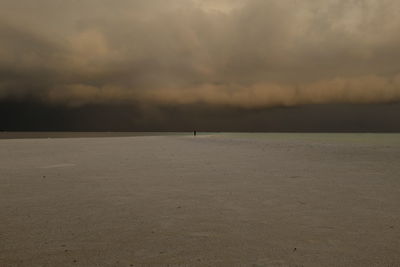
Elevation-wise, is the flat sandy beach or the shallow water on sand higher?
the shallow water on sand

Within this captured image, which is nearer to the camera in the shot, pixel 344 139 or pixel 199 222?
pixel 199 222

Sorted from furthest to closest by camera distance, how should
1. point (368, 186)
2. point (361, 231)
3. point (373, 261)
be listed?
point (368, 186) → point (361, 231) → point (373, 261)

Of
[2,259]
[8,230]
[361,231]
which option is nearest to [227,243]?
[361,231]

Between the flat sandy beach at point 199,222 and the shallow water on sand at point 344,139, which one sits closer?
the flat sandy beach at point 199,222

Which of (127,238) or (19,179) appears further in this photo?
(19,179)

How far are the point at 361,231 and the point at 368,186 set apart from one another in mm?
4749

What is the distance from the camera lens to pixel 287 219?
221 inches

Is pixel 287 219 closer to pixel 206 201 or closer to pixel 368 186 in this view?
pixel 206 201

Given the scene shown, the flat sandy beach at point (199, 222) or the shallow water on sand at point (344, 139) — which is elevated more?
the shallow water on sand at point (344, 139)

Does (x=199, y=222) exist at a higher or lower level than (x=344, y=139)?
lower

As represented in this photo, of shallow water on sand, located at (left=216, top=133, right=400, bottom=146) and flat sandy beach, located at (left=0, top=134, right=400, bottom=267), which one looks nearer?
flat sandy beach, located at (left=0, top=134, right=400, bottom=267)

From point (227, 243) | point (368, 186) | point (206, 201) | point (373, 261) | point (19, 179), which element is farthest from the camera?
point (19, 179)

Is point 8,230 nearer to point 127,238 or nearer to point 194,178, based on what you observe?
point 127,238

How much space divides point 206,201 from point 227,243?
269cm
